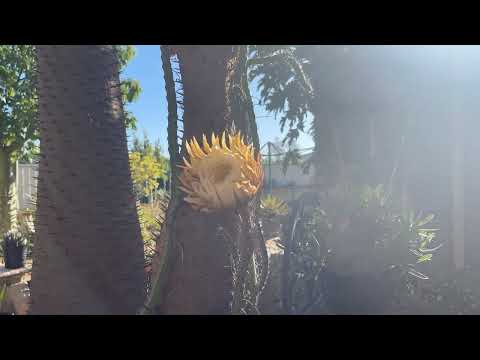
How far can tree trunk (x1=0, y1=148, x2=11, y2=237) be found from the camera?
6238 mm

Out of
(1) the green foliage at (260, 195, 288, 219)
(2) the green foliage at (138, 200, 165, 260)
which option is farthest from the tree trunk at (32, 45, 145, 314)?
(1) the green foliage at (260, 195, 288, 219)

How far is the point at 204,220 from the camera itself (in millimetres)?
1113

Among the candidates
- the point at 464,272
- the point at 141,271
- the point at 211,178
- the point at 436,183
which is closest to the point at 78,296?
the point at 141,271

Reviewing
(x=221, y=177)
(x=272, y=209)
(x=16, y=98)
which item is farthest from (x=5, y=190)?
(x=221, y=177)

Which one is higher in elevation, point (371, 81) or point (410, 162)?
point (371, 81)

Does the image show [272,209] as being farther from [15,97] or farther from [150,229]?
[150,229]

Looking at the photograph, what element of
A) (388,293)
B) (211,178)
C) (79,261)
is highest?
(211,178)

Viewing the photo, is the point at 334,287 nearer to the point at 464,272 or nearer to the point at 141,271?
the point at 141,271

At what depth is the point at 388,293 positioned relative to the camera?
6.44ft

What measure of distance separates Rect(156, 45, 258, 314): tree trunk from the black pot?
4496mm

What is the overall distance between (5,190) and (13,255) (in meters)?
2.17

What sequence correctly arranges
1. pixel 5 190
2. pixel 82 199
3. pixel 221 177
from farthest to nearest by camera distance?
pixel 5 190 < pixel 82 199 < pixel 221 177
